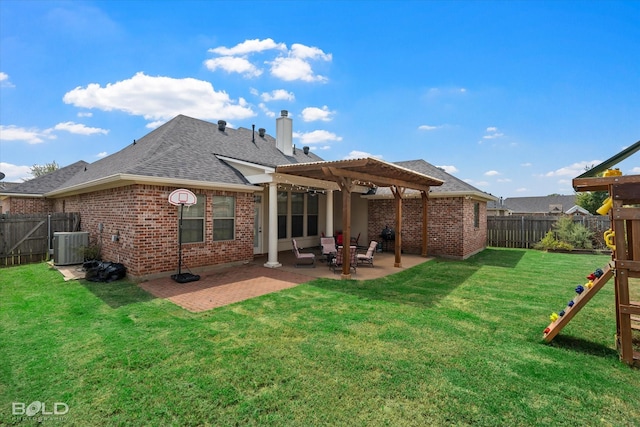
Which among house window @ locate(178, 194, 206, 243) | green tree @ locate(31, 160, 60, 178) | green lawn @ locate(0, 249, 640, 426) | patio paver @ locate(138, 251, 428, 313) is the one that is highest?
green tree @ locate(31, 160, 60, 178)

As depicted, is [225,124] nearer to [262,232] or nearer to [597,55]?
[262,232]

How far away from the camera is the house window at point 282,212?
531 inches

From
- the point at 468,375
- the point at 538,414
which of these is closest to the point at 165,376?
the point at 468,375

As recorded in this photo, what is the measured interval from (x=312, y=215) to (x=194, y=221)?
723 centimetres

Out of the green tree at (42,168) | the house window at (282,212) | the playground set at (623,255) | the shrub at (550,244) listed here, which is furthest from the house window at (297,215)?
the green tree at (42,168)

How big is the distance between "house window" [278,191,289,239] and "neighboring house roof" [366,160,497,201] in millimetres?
4215

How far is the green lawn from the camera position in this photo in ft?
9.15

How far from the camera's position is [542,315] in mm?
5539

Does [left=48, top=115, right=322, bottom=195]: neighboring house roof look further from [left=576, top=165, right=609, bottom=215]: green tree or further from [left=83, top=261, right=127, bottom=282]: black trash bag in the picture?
[left=576, top=165, right=609, bottom=215]: green tree

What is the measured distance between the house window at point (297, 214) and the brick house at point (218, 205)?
5 cm

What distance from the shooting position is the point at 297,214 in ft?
47.2

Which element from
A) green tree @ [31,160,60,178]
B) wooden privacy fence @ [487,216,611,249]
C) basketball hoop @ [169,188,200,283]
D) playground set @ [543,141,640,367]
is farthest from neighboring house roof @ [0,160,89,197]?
green tree @ [31,160,60,178]

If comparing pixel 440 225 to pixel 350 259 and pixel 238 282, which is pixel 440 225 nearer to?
pixel 350 259

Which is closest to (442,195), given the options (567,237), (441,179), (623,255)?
(441,179)
